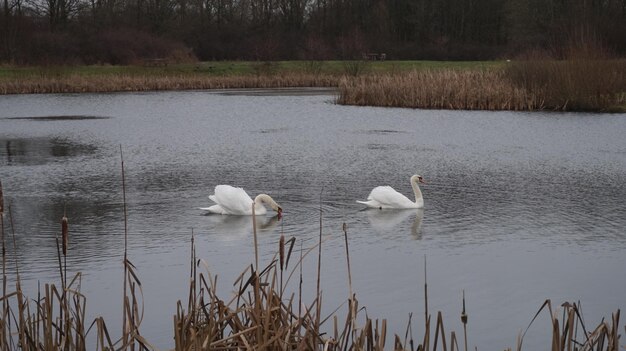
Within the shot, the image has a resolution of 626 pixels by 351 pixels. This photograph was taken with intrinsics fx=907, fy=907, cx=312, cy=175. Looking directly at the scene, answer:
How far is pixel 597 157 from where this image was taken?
42.8 ft

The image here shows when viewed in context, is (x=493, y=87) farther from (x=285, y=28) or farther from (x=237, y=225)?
(x=285, y=28)

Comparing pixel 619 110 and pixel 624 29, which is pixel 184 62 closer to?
pixel 624 29

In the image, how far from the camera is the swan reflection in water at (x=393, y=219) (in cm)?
824

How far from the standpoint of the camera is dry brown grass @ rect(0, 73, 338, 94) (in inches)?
1205

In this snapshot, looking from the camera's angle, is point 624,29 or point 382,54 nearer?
point 624,29

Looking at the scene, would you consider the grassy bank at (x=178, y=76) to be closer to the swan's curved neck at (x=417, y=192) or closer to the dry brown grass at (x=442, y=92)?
the dry brown grass at (x=442, y=92)

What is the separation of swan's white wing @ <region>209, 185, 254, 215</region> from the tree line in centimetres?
2739

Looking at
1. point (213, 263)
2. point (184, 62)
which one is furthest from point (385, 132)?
point (184, 62)

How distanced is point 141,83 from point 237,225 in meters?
24.6

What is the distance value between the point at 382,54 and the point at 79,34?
1540 cm

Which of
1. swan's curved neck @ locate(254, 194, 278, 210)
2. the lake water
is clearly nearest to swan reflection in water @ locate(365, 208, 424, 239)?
the lake water

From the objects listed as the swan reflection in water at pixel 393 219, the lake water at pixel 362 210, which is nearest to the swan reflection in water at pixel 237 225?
the lake water at pixel 362 210

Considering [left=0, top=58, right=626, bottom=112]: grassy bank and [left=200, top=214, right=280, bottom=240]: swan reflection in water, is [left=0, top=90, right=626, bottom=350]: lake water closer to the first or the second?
[left=200, top=214, right=280, bottom=240]: swan reflection in water

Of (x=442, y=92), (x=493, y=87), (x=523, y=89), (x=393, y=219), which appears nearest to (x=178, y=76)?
(x=442, y=92)
